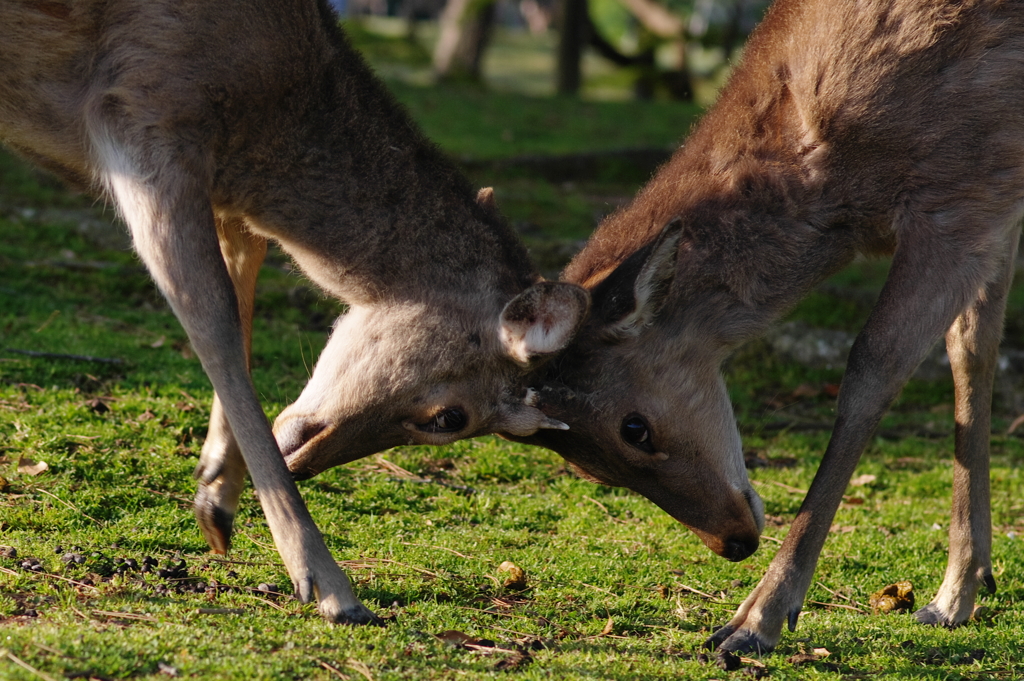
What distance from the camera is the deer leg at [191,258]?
14.8 ft

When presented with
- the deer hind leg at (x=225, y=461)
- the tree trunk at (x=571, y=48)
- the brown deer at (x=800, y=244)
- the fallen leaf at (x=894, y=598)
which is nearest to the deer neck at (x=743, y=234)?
the brown deer at (x=800, y=244)

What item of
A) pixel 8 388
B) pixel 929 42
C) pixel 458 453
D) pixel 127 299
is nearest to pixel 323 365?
pixel 458 453

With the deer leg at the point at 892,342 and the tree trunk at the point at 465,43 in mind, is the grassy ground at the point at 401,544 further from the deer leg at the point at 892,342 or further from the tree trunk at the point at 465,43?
Result: the tree trunk at the point at 465,43

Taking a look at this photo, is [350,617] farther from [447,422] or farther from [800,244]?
[800,244]

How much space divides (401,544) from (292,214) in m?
1.64

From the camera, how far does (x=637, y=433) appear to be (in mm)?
5199

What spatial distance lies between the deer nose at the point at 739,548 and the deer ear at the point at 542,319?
136cm

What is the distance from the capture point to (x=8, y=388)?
6277 mm

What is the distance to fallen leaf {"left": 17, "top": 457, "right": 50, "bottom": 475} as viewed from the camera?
17.7 feet

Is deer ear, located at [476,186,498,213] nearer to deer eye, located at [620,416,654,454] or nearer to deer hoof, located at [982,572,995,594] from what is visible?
deer eye, located at [620,416,654,454]

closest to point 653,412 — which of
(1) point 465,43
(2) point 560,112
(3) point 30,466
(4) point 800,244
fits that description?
(4) point 800,244

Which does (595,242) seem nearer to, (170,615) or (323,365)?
(323,365)

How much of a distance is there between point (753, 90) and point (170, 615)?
11.6 feet

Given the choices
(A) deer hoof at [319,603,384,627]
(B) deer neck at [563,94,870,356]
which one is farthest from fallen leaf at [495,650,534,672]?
(B) deer neck at [563,94,870,356]
